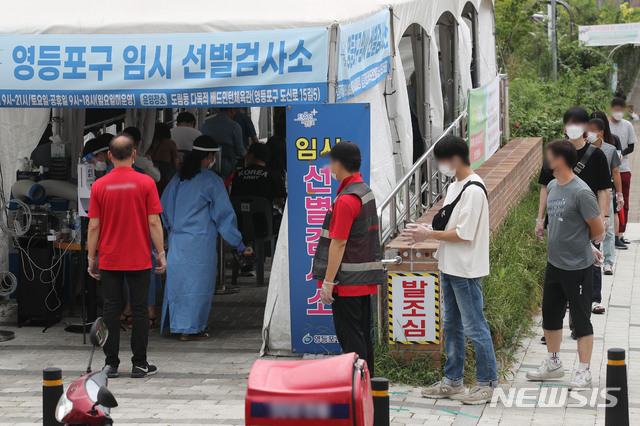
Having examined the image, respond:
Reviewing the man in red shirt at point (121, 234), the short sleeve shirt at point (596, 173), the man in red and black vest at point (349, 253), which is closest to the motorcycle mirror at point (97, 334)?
the man in red and black vest at point (349, 253)

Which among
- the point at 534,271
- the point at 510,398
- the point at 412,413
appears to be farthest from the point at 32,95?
the point at 534,271

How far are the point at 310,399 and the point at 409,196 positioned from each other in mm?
4814

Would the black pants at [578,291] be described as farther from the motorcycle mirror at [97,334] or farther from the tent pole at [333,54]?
the motorcycle mirror at [97,334]

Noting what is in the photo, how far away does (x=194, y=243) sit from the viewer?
8.62m

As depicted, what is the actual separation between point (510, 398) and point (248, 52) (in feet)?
11.0

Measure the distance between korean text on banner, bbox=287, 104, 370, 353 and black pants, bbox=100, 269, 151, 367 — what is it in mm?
1230

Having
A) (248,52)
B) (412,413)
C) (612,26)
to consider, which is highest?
(612,26)

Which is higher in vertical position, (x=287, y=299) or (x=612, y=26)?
(x=612, y=26)

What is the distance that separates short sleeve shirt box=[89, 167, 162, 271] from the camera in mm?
7254

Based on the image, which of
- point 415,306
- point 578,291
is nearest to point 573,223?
point 578,291

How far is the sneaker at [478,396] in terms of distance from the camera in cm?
656

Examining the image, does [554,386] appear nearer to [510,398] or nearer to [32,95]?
[510,398]

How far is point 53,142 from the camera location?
981cm

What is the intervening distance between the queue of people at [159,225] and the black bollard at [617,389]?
3625 mm
